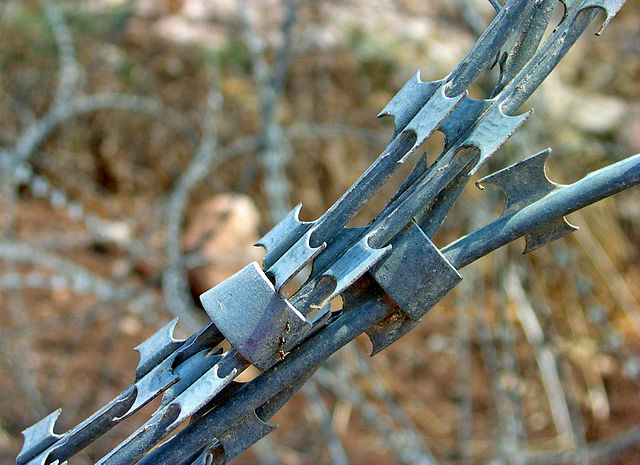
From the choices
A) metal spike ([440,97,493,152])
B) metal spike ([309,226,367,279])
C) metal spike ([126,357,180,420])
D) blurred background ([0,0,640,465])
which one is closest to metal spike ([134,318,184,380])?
metal spike ([126,357,180,420])

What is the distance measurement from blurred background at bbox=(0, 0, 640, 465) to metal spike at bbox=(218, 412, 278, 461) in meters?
1.67

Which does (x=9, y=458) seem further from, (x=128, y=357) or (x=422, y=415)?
(x=422, y=415)

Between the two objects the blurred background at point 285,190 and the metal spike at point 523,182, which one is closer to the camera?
the metal spike at point 523,182

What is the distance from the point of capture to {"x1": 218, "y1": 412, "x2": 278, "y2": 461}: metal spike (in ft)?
1.57

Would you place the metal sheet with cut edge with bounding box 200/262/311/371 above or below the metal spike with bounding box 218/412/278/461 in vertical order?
above

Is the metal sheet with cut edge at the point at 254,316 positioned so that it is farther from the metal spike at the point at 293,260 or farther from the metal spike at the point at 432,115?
the metal spike at the point at 432,115

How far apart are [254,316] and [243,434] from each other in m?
0.10

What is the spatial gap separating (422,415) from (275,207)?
142 cm

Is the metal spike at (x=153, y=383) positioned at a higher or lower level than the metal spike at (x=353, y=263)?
higher

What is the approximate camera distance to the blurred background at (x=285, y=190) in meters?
2.61

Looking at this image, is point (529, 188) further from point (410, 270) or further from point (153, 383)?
point (153, 383)

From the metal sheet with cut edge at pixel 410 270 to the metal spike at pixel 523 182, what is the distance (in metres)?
0.06

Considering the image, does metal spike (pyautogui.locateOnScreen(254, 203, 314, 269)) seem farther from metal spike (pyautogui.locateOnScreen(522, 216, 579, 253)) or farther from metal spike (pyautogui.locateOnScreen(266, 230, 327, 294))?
metal spike (pyautogui.locateOnScreen(522, 216, 579, 253))

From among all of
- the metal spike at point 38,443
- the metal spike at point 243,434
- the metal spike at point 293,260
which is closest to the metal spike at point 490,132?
the metal spike at point 293,260
